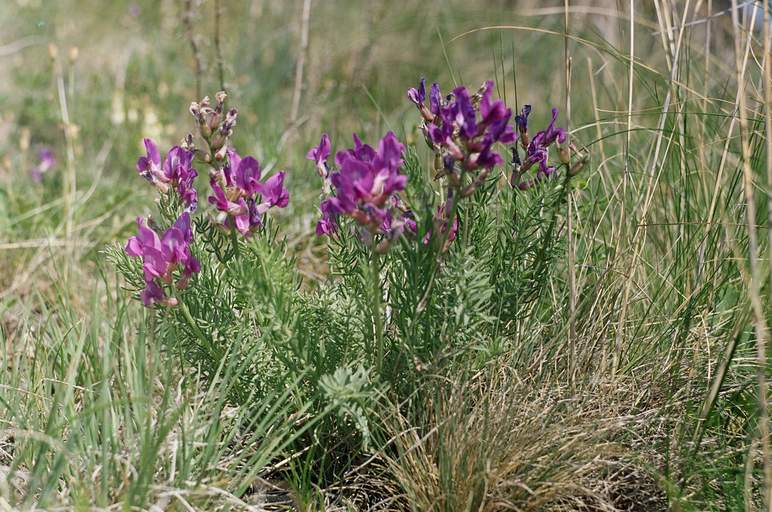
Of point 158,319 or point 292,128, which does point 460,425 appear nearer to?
point 158,319

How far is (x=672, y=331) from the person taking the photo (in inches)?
72.5

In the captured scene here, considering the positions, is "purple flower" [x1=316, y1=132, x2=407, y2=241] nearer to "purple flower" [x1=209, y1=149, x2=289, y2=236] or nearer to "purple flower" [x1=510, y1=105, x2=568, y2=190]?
"purple flower" [x1=209, y1=149, x2=289, y2=236]

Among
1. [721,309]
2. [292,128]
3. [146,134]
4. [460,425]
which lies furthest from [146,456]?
[146,134]

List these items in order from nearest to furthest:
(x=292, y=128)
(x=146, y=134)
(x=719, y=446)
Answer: (x=719, y=446) < (x=292, y=128) < (x=146, y=134)

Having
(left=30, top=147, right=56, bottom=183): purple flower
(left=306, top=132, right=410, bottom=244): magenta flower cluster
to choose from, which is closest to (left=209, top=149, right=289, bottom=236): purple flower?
(left=306, top=132, right=410, bottom=244): magenta flower cluster

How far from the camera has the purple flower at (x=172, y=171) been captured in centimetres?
166

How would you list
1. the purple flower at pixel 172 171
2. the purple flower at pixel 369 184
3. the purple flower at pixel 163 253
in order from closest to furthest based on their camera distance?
the purple flower at pixel 369 184
the purple flower at pixel 163 253
the purple flower at pixel 172 171

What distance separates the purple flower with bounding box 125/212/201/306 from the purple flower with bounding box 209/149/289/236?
3.2 inches

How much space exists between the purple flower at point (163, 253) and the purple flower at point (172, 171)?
0.13 m

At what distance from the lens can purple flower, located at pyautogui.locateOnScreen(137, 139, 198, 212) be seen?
5.44 ft

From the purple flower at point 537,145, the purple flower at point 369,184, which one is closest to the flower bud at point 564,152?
the purple flower at point 537,145

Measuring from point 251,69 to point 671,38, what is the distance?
3.31 meters

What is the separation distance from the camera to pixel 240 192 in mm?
1576

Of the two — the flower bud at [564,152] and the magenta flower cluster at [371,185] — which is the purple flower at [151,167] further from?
the flower bud at [564,152]
